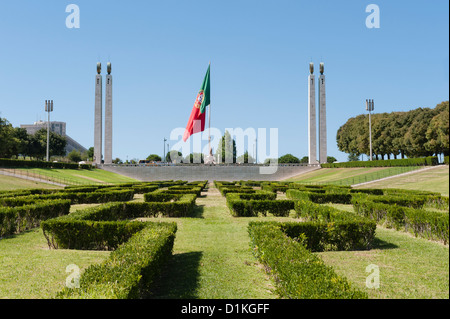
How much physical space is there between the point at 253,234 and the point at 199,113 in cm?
5007

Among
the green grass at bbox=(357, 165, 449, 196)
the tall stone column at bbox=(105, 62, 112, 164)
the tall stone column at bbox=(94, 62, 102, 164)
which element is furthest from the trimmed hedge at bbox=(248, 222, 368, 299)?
the tall stone column at bbox=(94, 62, 102, 164)

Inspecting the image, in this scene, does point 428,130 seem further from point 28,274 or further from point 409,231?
point 28,274

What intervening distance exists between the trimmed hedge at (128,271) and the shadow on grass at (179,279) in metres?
0.27

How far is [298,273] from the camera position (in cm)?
536

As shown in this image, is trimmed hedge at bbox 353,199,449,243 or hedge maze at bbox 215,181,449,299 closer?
hedge maze at bbox 215,181,449,299

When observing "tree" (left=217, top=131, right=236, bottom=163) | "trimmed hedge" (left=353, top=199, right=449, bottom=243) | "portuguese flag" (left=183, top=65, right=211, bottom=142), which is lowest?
"trimmed hedge" (left=353, top=199, right=449, bottom=243)

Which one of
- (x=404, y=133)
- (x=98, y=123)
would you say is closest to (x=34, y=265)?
→ (x=98, y=123)

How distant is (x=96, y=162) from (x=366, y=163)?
55.4m

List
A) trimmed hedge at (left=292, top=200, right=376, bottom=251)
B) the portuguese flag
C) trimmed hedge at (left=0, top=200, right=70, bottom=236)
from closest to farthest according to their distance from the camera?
1. trimmed hedge at (left=292, top=200, right=376, bottom=251)
2. trimmed hedge at (left=0, top=200, right=70, bottom=236)
3. the portuguese flag

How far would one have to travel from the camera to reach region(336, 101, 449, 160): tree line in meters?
58.4

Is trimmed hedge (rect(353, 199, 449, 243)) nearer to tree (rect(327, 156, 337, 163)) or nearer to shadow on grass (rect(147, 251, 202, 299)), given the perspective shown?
shadow on grass (rect(147, 251, 202, 299))

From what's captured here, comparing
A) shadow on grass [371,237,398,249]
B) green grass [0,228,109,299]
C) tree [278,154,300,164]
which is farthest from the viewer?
tree [278,154,300,164]

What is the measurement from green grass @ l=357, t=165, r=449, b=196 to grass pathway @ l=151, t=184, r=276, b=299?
28.4 meters
